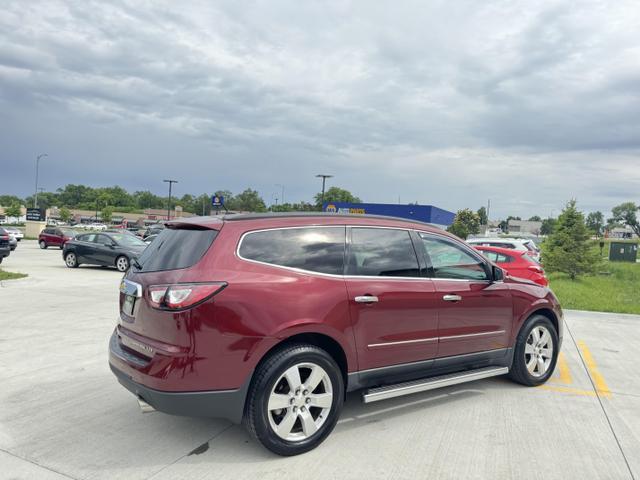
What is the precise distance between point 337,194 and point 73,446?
119 metres

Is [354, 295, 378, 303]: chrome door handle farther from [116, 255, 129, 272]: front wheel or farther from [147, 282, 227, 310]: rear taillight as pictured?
[116, 255, 129, 272]: front wheel

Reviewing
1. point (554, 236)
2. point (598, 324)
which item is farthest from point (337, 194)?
point (598, 324)

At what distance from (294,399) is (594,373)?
4315 mm

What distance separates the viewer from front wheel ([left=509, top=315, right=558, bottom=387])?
5059 millimetres

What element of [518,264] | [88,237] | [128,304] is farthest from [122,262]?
[128,304]

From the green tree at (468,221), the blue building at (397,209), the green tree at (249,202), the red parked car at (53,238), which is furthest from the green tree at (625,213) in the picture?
the red parked car at (53,238)

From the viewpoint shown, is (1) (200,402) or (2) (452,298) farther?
(2) (452,298)

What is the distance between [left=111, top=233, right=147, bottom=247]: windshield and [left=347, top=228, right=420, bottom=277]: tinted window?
15.1 meters

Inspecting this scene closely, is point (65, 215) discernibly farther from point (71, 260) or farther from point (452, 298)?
point (452, 298)

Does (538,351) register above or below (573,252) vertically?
below

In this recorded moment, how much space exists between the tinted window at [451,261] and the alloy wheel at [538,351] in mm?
1016

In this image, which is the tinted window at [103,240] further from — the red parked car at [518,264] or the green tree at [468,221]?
the green tree at [468,221]

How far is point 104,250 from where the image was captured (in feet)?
56.5

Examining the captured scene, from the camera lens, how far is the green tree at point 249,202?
114 meters
